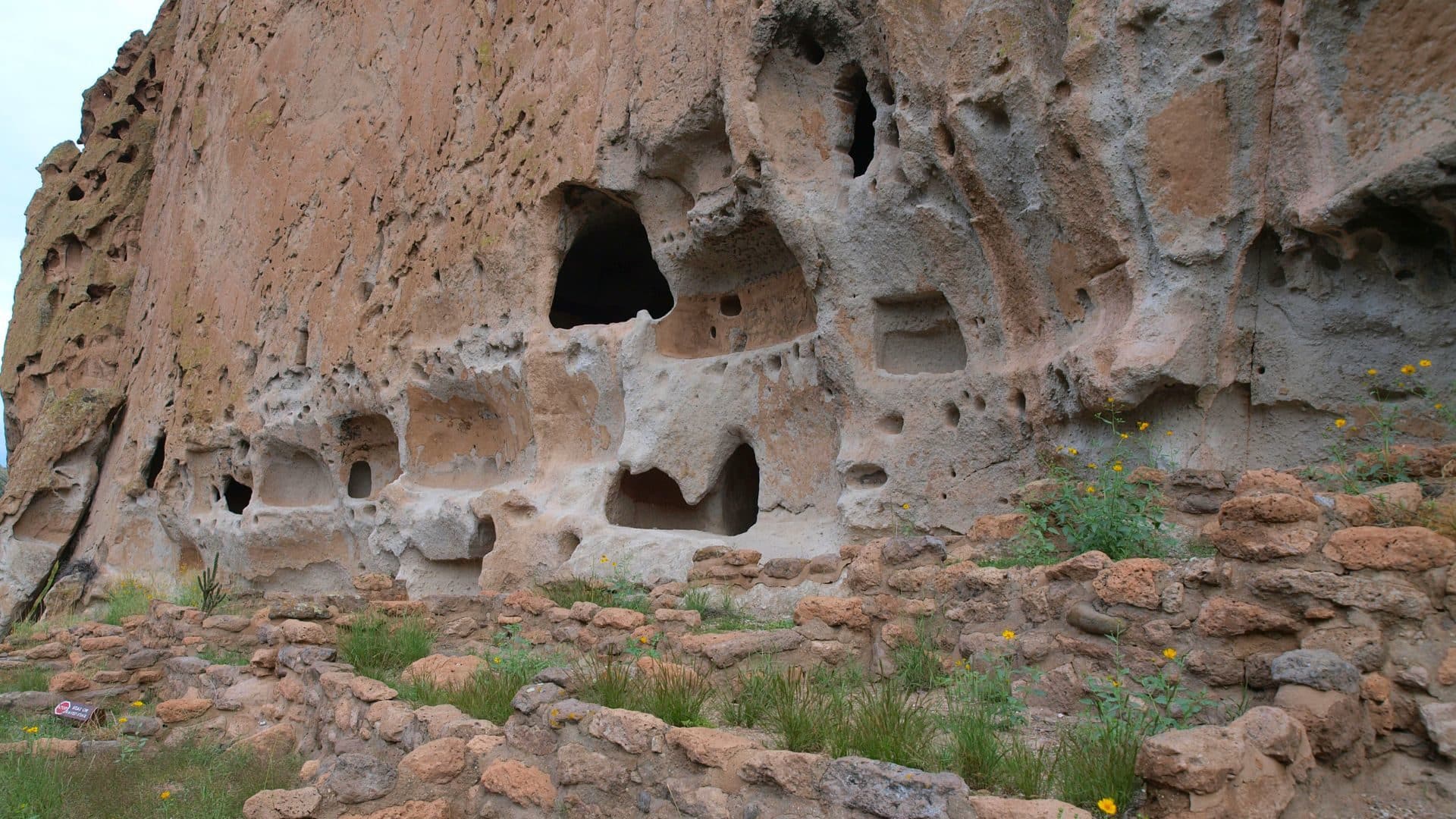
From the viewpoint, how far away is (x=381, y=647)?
16.1 ft

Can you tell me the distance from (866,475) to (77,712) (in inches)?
195

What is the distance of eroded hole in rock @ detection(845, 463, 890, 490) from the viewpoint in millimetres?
6934

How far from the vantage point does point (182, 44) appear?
18.4 m

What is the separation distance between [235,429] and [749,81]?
33.0 ft

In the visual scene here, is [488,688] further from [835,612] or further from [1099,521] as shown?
[1099,521]

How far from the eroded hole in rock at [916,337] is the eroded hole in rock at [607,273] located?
12.9ft

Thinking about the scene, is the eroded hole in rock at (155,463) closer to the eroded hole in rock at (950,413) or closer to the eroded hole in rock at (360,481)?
the eroded hole in rock at (360,481)

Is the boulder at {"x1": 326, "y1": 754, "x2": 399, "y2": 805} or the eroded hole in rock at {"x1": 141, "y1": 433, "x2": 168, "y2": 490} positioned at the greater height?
the eroded hole in rock at {"x1": 141, "y1": 433, "x2": 168, "y2": 490}

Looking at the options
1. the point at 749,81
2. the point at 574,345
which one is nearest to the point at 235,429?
the point at 574,345

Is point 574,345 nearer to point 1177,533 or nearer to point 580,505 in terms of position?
point 580,505

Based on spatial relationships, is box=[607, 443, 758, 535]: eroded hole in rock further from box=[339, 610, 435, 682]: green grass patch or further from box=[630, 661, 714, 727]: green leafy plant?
box=[630, 661, 714, 727]: green leafy plant

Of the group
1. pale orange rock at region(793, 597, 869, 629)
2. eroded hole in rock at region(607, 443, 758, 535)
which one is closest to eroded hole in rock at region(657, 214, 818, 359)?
eroded hole in rock at region(607, 443, 758, 535)

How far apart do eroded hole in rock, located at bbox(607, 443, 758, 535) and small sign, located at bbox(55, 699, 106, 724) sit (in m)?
4.59

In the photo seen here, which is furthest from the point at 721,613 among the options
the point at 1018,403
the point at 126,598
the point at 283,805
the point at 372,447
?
the point at 126,598
